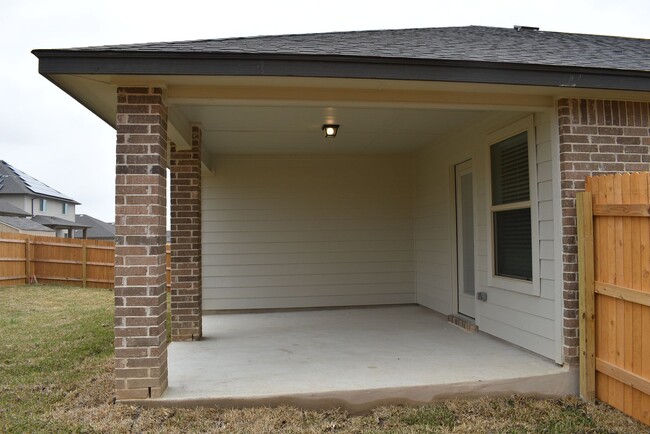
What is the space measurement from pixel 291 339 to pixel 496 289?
7.97ft

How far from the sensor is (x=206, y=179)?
8.20 metres

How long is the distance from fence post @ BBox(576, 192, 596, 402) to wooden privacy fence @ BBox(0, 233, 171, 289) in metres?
12.9

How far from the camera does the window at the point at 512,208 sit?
16.0 feet

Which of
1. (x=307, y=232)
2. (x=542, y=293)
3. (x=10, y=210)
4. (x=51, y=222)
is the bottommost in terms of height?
(x=542, y=293)

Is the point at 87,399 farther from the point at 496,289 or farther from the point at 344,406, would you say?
the point at 496,289

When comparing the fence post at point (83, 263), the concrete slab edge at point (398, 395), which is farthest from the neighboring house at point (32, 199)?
the concrete slab edge at point (398, 395)

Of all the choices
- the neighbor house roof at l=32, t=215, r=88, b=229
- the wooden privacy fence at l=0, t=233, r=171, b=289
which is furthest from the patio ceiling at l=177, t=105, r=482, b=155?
the neighbor house roof at l=32, t=215, r=88, b=229

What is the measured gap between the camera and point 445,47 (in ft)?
15.1

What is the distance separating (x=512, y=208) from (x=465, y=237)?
1.55 metres

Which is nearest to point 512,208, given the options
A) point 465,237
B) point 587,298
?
point 587,298

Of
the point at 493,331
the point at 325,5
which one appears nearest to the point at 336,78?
the point at 493,331

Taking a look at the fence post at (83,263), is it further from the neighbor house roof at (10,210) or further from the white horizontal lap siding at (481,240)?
the neighbor house roof at (10,210)

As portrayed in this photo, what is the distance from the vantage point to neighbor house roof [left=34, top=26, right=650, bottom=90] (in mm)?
3482

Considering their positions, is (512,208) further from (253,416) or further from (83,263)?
(83,263)
